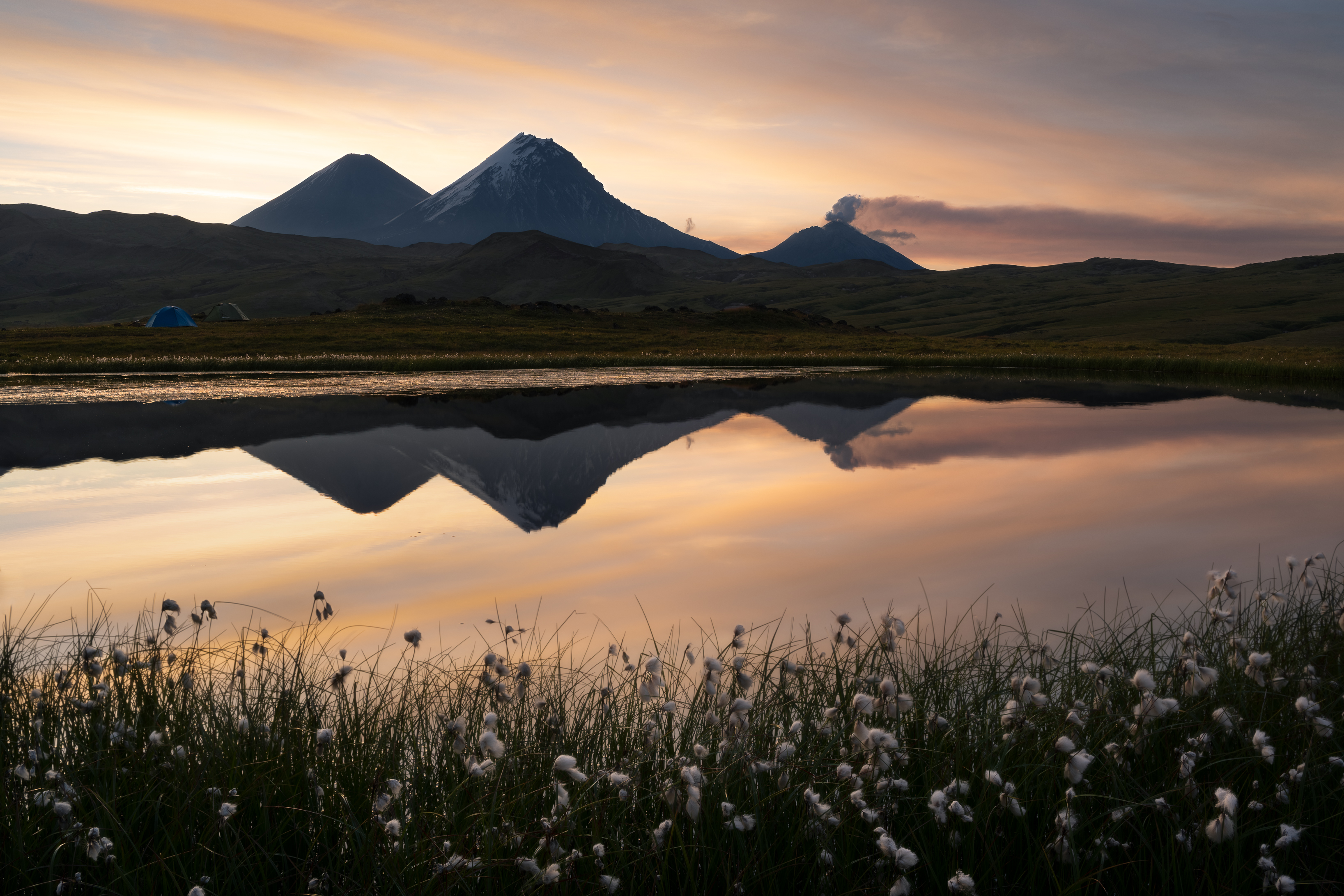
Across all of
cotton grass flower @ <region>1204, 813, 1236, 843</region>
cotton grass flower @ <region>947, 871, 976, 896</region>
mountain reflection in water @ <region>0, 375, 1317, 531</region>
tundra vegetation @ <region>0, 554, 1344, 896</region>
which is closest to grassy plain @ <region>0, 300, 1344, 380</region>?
mountain reflection in water @ <region>0, 375, 1317, 531</region>

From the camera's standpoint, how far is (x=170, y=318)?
108562 millimetres

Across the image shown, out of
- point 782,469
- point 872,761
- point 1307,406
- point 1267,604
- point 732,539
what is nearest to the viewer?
point 872,761

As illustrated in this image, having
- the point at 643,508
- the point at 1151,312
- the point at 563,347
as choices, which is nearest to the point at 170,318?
the point at 563,347

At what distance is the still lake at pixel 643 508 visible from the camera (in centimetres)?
935

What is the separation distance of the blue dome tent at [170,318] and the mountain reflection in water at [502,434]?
8748 centimetres

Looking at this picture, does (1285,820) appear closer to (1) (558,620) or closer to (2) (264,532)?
(1) (558,620)

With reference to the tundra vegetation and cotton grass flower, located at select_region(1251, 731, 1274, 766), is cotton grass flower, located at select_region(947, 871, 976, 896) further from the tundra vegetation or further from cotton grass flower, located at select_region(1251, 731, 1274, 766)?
cotton grass flower, located at select_region(1251, 731, 1274, 766)

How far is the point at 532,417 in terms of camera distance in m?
26.3

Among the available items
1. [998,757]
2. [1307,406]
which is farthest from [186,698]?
[1307,406]

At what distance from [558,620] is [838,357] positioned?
5055 centimetres

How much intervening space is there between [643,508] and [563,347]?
196 feet

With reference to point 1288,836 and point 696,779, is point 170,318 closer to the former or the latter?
point 696,779

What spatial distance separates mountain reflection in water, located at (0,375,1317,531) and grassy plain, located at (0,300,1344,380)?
17.7 meters

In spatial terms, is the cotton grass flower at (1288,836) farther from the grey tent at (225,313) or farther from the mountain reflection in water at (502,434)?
the grey tent at (225,313)
